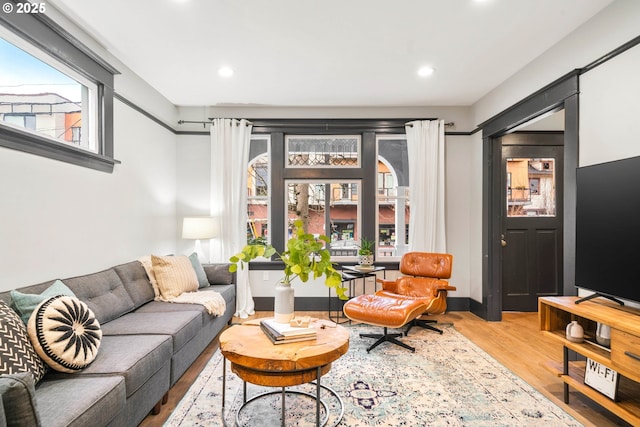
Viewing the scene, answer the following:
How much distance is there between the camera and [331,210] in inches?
185

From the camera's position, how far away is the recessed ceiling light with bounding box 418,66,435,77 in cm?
338

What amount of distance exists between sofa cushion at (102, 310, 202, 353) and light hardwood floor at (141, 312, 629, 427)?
41cm

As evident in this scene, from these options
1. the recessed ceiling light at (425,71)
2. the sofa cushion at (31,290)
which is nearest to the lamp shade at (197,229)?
the sofa cushion at (31,290)

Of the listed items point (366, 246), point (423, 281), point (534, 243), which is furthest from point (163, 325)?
point (534, 243)

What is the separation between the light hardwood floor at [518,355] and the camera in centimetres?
217

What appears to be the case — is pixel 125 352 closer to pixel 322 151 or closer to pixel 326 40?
pixel 326 40

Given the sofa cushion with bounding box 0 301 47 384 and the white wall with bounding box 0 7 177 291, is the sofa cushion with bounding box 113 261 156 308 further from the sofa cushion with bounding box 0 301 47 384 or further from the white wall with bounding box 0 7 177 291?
the sofa cushion with bounding box 0 301 47 384

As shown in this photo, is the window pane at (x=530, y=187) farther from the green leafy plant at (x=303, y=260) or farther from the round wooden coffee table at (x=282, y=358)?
the round wooden coffee table at (x=282, y=358)

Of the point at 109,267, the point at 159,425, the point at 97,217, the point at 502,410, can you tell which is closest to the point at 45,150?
the point at 97,217

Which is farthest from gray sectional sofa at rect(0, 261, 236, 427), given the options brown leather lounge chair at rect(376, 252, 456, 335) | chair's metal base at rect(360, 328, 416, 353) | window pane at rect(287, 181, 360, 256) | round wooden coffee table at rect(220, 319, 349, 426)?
brown leather lounge chair at rect(376, 252, 456, 335)

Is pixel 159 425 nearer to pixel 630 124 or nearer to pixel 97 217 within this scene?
pixel 97 217

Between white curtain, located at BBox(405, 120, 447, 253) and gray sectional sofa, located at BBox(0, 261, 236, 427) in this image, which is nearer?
gray sectional sofa, located at BBox(0, 261, 236, 427)

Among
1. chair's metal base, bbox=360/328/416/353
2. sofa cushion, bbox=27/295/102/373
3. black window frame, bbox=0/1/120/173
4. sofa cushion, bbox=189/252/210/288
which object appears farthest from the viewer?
sofa cushion, bbox=189/252/210/288

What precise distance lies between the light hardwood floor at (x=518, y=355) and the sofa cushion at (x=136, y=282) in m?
0.74
